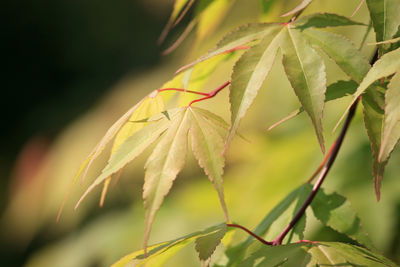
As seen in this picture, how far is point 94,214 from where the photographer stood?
7.05 ft

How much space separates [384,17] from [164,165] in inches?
6.9

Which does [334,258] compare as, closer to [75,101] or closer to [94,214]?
[94,214]

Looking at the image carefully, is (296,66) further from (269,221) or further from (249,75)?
(269,221)

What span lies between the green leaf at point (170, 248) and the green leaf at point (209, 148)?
2cm

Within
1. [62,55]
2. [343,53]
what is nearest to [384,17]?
[343,53]

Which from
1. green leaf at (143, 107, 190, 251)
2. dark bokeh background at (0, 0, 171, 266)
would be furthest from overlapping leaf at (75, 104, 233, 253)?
dark bokeh background at (0, 0, 171, 266)

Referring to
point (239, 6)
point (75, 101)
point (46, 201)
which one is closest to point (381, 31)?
point (239, 6)

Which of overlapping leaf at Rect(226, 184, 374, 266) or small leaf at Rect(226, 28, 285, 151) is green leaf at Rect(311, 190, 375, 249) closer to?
overlapping leaf at Rect(226, 184, 374, 266)

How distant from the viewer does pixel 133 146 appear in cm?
38

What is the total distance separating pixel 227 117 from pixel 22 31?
3012 mm

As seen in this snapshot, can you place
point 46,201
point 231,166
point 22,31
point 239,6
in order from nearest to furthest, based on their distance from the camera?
point 239,6 → point 231,166 → point 46,201 → point 22,31

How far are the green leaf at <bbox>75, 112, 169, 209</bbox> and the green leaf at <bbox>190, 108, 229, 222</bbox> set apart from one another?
3 centimetres

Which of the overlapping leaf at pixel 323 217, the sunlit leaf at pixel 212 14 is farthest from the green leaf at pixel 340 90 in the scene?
the sunlit leaf at pixel 212 14

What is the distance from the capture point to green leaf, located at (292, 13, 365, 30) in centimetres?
39
